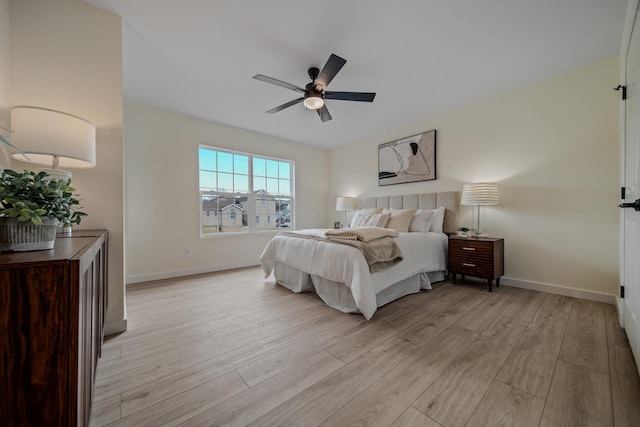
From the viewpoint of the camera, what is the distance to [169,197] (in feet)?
11.8

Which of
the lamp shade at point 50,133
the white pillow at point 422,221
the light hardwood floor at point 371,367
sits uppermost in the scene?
the lamp shade at point 50,133

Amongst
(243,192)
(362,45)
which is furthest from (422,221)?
(243,192)

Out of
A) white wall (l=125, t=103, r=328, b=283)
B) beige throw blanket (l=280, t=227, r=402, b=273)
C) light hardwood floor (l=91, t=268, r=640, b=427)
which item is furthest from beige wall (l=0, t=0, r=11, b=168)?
beige throw blanket (l=280, t=227, r=402, b=273)

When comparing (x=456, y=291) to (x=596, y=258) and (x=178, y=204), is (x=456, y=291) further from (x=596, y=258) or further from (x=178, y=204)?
(x=178, y=204)

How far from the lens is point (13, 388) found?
24.7 inches

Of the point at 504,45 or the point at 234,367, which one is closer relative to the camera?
the point at 234,367

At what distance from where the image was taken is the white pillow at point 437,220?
344 cm

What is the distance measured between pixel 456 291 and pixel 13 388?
332 cm

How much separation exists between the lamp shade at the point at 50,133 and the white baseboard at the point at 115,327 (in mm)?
1288

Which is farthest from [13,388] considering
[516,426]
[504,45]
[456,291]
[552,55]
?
[552,55]

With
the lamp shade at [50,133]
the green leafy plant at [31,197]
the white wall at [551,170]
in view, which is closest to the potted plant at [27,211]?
the green leafy plant at [31,197]

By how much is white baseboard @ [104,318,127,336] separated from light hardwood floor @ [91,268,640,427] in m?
0.06

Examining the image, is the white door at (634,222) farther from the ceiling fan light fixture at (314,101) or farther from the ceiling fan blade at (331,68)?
the ceiling fan light fixture at (314,101)

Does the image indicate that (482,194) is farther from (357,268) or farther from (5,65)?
(5,65)
